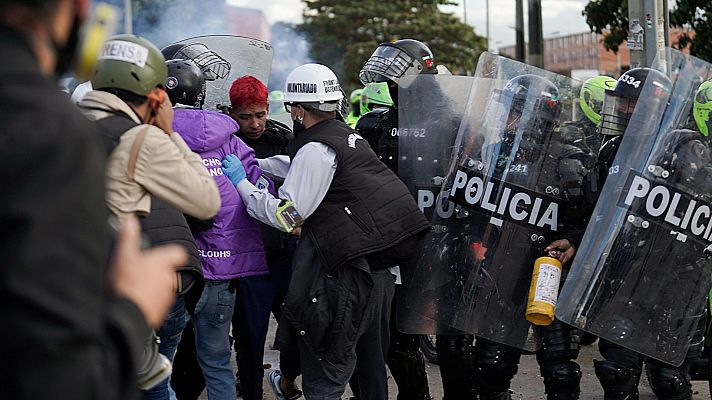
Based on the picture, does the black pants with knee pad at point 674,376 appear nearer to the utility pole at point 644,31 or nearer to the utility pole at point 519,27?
the utility pole at point 644,31

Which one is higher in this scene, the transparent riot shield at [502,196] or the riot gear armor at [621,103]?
the riot gear armor at [621,103]

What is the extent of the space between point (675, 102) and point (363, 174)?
1374mm

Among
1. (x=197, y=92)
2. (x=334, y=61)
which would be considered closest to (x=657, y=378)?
(x=197, y=92)

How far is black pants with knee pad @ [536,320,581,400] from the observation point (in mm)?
4617

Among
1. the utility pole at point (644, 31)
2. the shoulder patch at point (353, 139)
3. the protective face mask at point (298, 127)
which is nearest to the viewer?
the shoulder patch at point (353, 139)

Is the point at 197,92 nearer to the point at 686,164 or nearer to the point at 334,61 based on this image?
the point at 686,164

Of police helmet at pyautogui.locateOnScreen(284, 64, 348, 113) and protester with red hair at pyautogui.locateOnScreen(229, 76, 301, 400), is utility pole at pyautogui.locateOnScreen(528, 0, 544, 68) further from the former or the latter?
police helmet at pyautogui.locateOnScreen(284, 64, 348, 113)

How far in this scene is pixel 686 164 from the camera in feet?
13.9

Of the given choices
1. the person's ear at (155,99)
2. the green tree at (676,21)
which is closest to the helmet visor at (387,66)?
the person's ear at (155,99)

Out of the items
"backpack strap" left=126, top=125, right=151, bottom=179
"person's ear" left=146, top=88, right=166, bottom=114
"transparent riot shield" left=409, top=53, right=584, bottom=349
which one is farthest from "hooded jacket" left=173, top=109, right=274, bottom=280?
"backpack strap" left=126, top=125, right=151, bottom=179

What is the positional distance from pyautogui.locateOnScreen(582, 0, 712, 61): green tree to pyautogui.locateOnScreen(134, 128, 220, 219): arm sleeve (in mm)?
11739

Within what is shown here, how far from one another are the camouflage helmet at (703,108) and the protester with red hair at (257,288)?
2040 millimetres

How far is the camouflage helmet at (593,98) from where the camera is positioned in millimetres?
5102

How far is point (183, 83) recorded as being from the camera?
184 inches
